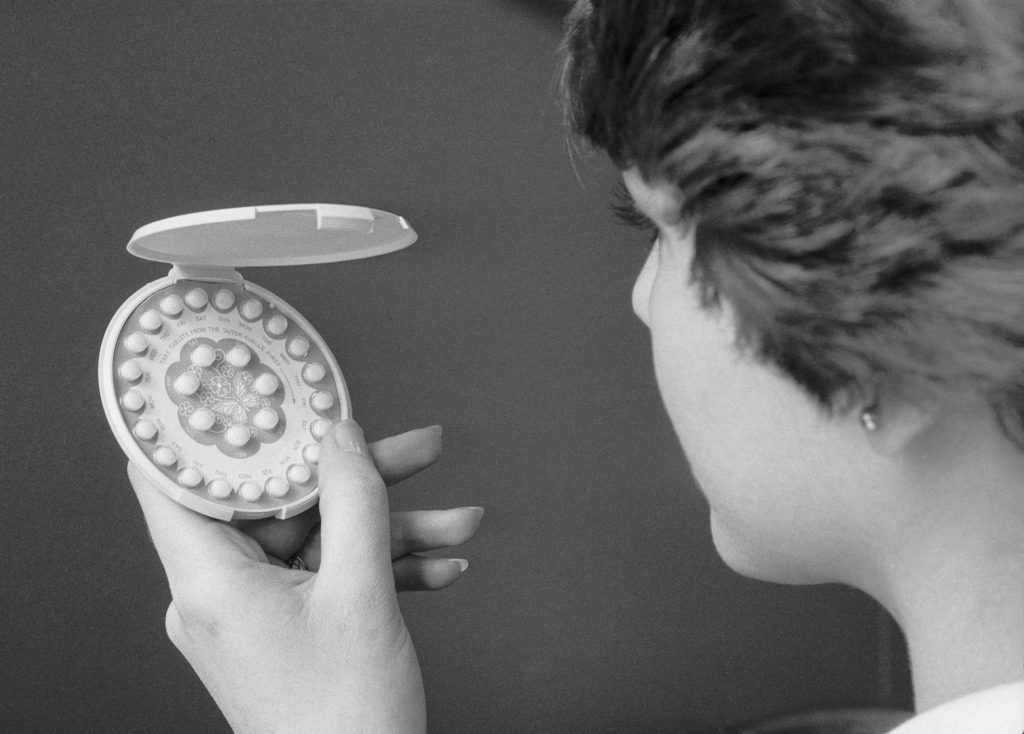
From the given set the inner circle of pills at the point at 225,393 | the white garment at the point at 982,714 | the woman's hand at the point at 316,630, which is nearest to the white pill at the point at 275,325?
the inner circle of pills at the point at 225,393

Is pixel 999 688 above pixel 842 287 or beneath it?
beneath

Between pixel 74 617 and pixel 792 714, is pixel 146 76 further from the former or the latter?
pixel 792 714

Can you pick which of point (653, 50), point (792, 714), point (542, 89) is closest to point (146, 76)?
point (542, 89)

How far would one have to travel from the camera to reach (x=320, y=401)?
21.7 inches

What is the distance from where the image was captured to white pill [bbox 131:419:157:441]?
19.5 inches

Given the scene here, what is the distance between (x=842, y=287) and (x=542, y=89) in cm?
36

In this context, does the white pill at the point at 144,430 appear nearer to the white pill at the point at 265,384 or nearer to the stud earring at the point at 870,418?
the white pill at the point at 265,384

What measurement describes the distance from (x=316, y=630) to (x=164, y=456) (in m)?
0.12

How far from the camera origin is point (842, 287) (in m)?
0.35

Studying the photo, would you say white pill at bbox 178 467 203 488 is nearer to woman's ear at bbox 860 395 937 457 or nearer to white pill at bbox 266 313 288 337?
white pill at bbox 266 313 288 337

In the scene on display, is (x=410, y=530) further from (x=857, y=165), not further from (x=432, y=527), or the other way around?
(x=857, y=165)

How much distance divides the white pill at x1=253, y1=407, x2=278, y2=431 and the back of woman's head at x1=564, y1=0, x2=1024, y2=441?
27 centimetres

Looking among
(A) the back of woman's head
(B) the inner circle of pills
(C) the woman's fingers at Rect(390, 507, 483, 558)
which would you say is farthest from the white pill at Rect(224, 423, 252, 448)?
(A) the back of woman's head

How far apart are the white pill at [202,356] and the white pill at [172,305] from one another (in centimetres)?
2
